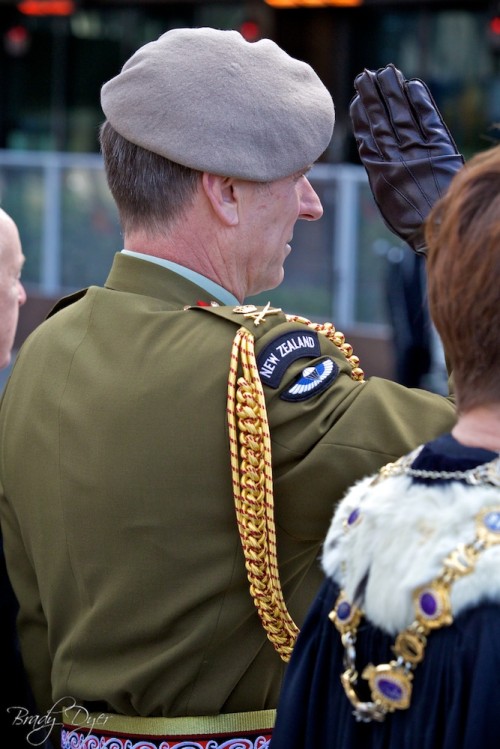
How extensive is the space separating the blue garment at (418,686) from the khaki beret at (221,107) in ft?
2.36

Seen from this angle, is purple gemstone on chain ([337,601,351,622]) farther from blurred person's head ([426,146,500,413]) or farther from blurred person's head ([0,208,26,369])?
blurred person's head ([0,208,26,369])

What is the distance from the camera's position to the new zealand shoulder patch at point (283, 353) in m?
1.78

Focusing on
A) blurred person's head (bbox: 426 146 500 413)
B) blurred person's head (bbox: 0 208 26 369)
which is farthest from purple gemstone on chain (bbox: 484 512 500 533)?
blurred person's head (bbox: 0 208 26 369)

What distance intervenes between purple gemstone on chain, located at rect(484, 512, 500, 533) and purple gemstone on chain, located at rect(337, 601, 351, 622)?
0.67ft

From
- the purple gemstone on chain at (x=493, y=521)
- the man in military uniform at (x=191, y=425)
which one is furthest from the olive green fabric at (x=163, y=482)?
the purple gemstone on chain at (x=493, y=521)

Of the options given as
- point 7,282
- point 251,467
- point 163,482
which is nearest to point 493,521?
point 251,467

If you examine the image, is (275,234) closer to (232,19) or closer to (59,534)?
(59,534)

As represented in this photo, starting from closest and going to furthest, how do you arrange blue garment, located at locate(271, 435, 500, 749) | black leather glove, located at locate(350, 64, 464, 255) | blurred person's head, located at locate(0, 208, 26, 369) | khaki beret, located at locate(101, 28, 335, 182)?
blue garment, located at locate(271, 435, 500, 749) → khaki beret, located at locate(101, 28, 335, 182) → black leather glove, located at locate(350, 64, 464, 255) → blurred person's head, located at locate(0, 208, 26, 369)

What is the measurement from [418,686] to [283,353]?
0.65 metres

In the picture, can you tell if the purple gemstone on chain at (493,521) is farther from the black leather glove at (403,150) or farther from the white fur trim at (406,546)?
the black leather glove at (403,150)

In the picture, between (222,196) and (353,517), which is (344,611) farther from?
(222,196)

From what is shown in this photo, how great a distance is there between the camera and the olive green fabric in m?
1.78

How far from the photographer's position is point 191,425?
5.85ft

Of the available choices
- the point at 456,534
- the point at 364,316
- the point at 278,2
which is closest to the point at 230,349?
the point at 456,534
